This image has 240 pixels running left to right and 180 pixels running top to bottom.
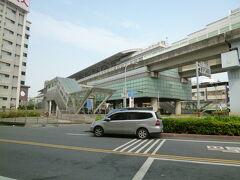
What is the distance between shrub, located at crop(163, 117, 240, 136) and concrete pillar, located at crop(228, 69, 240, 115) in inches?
730

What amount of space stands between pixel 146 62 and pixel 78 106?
899 inches

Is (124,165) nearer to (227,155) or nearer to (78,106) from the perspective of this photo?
(227,155)

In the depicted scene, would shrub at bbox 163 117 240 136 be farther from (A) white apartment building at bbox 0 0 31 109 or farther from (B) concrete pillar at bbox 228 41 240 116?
(A) white apartment building at bbox 0 0 31 109

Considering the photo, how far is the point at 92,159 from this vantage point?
5.69 m

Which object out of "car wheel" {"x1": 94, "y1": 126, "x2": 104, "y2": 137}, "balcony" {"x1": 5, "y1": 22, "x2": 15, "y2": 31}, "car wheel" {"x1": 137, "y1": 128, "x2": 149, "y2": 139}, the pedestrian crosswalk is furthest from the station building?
the pedestrian crosswalk

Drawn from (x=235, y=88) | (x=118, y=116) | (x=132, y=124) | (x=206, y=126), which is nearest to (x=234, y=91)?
(x=235, y=88)

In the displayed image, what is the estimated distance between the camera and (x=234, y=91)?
88.0 feet

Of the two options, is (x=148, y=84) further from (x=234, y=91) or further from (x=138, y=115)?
(x=138, y=115)

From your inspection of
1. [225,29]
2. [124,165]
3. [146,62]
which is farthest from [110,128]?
[146,62]

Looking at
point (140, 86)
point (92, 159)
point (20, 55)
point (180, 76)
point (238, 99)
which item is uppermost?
point (20, 55)

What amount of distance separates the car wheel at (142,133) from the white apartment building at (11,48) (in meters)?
48.8

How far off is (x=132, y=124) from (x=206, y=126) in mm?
5385

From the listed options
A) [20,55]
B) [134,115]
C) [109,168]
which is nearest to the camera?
[109,168]

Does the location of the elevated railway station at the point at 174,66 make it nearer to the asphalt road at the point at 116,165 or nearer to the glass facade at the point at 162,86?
the glass facade at the point at 162,86
